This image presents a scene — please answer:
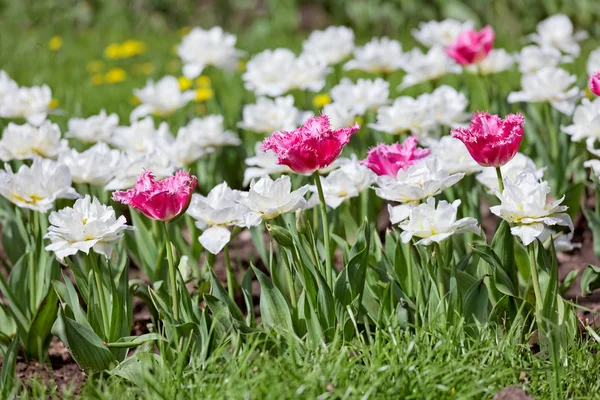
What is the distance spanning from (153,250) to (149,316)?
0.71 ft

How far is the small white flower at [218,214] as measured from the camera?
2.08 metres

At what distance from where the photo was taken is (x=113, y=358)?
207cm

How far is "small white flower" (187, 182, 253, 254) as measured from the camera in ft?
6.82

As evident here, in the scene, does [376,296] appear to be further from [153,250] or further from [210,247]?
[153,250]

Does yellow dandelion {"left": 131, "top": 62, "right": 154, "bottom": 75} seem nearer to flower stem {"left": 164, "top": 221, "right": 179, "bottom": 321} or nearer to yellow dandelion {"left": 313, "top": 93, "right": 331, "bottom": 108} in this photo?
yellow dandelion {"left": 313, "top": 93, "right": 331, "bottom": 108}

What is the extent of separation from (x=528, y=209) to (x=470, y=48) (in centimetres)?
140

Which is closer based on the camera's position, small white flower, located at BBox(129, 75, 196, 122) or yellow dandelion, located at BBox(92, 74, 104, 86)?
small white flower, located at BBox(129, 75, 196, 122)

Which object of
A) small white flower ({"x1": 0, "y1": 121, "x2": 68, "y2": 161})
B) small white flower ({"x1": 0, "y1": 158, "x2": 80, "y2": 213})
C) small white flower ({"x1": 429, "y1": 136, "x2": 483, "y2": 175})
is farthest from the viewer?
small white flower ({"x1": 0, "y1": 121, "x2": 68, "y2": 161})

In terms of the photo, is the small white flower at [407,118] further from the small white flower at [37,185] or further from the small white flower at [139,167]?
the small white flower at [37,185]

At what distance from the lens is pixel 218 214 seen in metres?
2.09

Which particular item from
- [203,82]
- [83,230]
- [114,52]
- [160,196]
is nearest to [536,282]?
[160,196]

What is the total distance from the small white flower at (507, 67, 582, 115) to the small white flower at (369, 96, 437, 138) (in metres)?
0.40

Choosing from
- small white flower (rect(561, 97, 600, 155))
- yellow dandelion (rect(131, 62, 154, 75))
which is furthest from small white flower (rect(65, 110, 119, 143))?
yellow dandelion (rect(131, 62, 154, 75))

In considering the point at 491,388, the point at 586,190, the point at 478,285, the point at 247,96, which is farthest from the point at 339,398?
the point at 247,96
